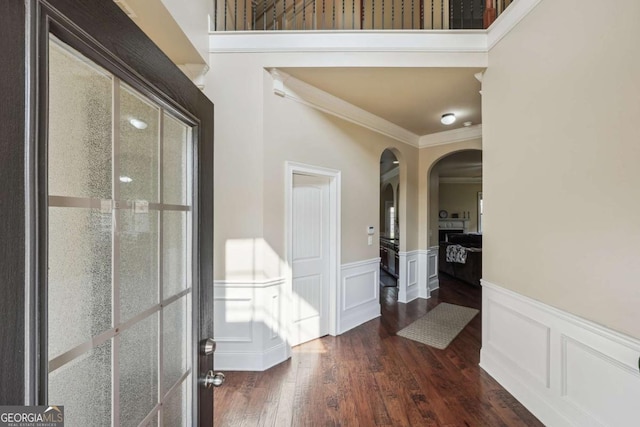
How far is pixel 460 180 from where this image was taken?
10031 mm

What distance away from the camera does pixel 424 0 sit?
128 inches

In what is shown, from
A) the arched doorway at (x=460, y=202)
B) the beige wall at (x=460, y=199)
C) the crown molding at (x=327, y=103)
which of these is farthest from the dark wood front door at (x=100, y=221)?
the beige wall at (x=460, y=199)

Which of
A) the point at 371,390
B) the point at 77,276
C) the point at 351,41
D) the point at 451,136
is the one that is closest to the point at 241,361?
the point at 371,390

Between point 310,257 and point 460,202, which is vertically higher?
point 460,202

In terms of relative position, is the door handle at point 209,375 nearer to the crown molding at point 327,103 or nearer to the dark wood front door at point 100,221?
the dark wood front door at point 100,221

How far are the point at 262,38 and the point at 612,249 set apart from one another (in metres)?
2.83

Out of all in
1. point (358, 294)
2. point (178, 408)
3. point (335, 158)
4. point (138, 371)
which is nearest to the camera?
point (138, 371)

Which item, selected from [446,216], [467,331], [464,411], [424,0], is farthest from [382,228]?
[464,411]

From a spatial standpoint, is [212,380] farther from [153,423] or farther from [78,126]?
[78,126]

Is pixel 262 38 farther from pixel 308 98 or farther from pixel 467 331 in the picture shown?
pixel 467 331

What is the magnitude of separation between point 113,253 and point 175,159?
1.22ft

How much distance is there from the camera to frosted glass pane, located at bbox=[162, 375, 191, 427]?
2.73 feet

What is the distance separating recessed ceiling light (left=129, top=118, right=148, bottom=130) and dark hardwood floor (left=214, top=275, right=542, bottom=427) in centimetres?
197

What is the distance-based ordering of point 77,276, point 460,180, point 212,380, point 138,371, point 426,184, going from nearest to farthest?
point 77,276, point 138,371, point 212,380, point 426,184, point 460,180
